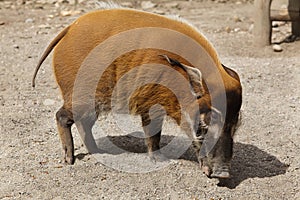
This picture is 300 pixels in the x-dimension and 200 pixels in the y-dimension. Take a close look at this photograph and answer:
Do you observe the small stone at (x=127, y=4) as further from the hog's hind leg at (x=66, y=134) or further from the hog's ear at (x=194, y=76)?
the hog's ear at (x=194, y=76)

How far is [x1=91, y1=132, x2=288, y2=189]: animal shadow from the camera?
15.0ft

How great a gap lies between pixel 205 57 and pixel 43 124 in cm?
184

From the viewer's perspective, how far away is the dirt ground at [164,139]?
169 inches

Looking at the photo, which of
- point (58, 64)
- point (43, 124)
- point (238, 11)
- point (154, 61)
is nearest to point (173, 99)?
point (154, 61)

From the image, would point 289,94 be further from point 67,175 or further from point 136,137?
point 67,175

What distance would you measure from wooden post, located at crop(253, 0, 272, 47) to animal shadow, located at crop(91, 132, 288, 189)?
2.85 meters

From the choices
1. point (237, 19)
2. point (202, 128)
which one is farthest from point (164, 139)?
point (237, 19)

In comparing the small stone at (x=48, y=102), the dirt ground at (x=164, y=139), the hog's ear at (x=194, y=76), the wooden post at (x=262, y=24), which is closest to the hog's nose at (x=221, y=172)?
the dirt ground at (x=164, y=139)

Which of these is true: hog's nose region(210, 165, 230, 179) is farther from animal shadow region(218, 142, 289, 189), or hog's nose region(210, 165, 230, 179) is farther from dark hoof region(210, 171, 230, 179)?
animal shadow region(218, 142, 289, 189)

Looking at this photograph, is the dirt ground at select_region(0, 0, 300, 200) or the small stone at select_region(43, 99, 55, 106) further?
the small stone at select_region(43, 99, 55, 106)

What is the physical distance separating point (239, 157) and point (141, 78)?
107 cm

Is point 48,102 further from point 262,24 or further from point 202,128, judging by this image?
point 262,24

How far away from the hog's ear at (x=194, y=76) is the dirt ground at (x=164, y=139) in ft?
2.15

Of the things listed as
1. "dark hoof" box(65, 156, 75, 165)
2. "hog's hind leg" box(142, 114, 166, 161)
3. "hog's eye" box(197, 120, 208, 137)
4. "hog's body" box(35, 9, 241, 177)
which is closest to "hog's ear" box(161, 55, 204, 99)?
"hog's body" box(35, 9, 241, 177)
